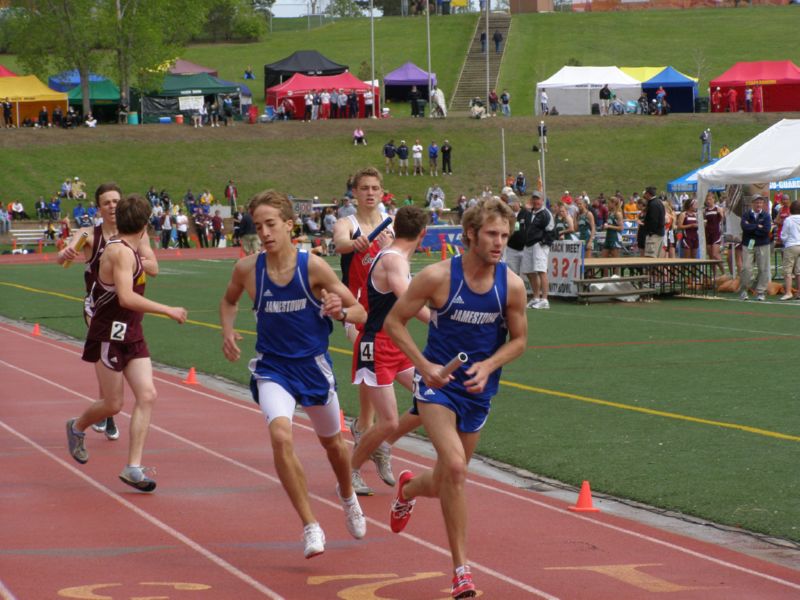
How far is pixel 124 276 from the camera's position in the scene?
8586 millimetres

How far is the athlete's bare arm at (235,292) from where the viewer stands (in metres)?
7.25

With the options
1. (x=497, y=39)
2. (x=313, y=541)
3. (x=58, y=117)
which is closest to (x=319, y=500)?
(x=313, y=541)

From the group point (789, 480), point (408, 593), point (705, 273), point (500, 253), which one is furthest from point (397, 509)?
point (705, 273)

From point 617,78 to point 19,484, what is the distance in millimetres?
62783

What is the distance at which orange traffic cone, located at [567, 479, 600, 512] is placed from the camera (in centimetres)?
828

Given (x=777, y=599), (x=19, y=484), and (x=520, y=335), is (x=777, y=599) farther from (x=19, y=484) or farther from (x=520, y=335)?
(x=19, y=484)

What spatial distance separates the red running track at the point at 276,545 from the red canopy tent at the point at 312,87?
6010cm

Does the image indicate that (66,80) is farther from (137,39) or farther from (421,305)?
(421,305)

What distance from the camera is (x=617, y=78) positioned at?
69.3 meters

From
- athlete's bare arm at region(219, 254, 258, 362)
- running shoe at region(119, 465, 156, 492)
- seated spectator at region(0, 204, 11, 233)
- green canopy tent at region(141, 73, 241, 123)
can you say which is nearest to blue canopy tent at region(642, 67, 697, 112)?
green canopy tent at region(141, 73, 241, 123)

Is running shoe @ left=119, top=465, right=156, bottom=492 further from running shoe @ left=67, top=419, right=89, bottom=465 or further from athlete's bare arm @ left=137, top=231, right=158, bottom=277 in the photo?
athlete's bare arm @ left=137, top=231, right=158, bottom=277

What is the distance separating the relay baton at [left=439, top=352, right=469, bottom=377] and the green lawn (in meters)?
2.48

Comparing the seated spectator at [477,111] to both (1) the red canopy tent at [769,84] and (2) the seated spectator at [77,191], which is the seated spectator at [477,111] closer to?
(1) the red canopy tent at [769,84]

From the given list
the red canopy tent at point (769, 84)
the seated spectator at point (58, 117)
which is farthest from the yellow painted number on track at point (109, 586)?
the red canopy tent at point (769, 84)
